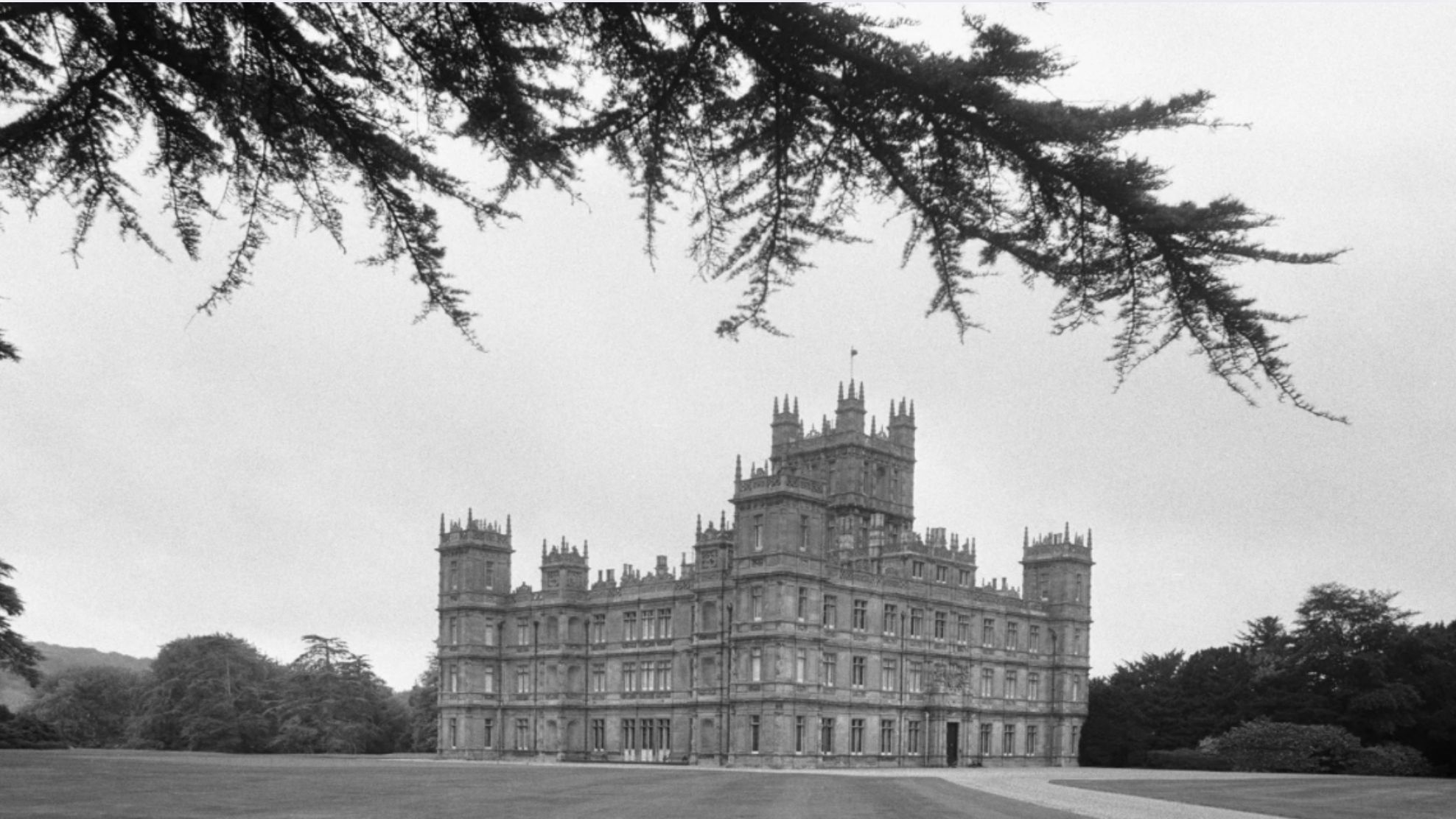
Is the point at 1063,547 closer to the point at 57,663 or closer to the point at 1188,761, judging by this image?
the point at 1188,761

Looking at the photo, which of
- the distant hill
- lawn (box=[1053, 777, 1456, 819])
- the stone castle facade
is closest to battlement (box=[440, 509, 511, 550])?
the stone castle facade

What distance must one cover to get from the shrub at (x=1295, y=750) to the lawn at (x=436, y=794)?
25.7m

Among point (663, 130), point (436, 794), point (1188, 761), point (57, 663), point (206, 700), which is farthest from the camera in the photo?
point (57, 663)

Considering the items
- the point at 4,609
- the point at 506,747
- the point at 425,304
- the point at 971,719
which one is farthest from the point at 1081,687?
the point at 425,304

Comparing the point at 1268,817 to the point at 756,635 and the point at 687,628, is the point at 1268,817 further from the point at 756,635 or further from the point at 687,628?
the point at 687,628

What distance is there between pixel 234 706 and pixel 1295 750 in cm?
5839

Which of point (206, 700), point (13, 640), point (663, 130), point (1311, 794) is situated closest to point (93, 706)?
point (206, 700)

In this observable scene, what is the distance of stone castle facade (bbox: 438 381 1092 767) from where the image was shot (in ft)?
184

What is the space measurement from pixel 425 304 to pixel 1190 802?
29.5 meters

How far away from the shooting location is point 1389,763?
58.7 metres

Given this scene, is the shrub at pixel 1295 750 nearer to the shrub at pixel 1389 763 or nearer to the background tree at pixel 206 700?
the shrub at pixel 1389 763

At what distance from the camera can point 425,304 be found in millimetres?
7781

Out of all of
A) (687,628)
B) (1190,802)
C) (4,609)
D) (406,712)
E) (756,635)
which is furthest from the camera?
(406,712)

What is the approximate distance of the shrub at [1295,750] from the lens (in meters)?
59.9
